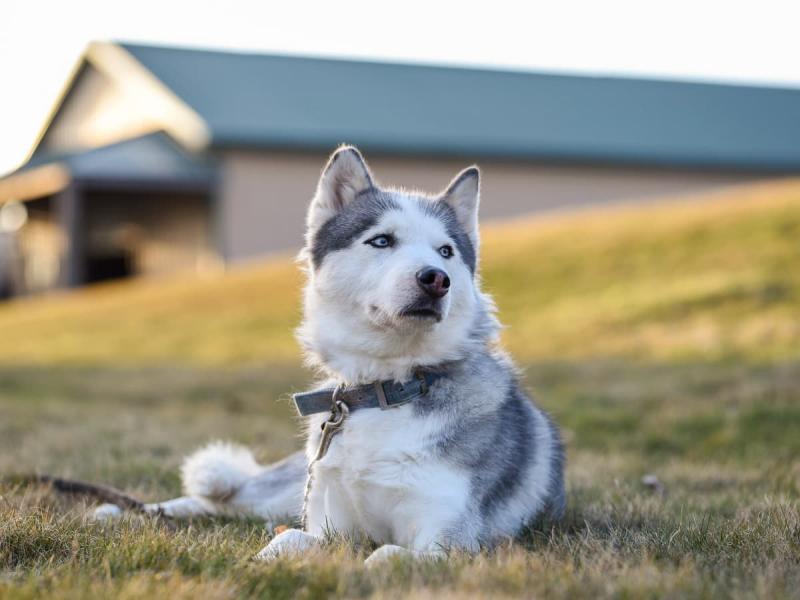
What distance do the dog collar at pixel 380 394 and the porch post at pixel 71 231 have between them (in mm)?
24456

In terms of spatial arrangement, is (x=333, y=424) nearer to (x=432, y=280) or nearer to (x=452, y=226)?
(x=432, y=280)

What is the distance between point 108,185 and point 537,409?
24.3 metres

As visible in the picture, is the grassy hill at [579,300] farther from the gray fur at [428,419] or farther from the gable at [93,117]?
the gray fur at [428,419]

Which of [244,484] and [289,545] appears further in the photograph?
[244,484]

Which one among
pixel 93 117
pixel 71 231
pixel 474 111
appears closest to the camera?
pixel 71 231

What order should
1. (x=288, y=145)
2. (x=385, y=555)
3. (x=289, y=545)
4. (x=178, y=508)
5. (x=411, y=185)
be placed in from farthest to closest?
(x=411, y=185)
(x=288, y=145)
(x=178, y=508)
(x=289, y=545)
(x=385, y=555)

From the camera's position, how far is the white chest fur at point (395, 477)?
4.03 metres

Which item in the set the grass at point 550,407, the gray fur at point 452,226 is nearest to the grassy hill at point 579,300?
the grass at point 550,407

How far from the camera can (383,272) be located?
4.18 metres

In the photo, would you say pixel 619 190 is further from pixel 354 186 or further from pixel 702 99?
pixel 354 186

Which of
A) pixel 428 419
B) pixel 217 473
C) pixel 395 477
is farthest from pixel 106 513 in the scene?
pixel 428 419

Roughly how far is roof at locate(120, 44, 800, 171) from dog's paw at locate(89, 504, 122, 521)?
2297 cm

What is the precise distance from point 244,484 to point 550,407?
18.7 ft

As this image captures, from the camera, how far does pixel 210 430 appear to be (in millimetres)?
9242
